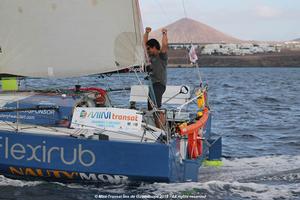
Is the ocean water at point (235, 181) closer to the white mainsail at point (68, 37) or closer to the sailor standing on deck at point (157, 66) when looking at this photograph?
the sailor standing on deck at point (157, 66)

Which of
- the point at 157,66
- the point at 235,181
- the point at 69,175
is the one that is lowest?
the point at 235,181

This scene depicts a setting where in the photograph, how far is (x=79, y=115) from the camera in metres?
9.51

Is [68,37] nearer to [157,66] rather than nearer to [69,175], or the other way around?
[157,66]

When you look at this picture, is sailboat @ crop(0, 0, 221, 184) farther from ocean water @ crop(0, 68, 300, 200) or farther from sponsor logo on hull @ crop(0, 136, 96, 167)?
ocean water @ crop(0, 68, 300, 200)

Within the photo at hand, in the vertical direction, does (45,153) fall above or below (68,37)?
below

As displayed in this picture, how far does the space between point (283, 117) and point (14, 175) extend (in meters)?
13.9

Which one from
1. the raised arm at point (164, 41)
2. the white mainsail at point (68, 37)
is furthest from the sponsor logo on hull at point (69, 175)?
the raised arm at point (164, 41)

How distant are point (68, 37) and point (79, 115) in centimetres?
139

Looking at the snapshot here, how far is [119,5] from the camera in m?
9.76

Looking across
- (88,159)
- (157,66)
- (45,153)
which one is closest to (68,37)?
(157,66)

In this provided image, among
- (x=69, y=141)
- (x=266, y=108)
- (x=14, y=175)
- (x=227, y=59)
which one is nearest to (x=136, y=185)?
(x=69, y=141)

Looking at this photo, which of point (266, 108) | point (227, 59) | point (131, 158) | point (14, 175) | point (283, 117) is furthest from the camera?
point (227, 59)

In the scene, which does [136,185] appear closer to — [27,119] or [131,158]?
[131,158]

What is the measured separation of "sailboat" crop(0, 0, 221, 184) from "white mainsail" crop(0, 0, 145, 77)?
0.02 metres
